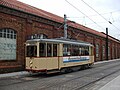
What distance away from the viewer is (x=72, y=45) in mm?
22953

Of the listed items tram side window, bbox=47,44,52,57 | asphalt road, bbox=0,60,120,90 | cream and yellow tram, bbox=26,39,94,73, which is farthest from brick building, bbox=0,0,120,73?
tram side window, bbox=47,44,52,57

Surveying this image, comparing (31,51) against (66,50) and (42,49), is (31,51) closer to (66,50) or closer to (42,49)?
(42,49)

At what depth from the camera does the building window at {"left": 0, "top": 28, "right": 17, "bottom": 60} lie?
69.3 ft

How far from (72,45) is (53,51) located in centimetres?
367

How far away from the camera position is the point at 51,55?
19.4m

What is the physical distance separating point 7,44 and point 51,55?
15.4 feet

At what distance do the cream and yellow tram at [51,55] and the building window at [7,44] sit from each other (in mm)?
Answer: 2858

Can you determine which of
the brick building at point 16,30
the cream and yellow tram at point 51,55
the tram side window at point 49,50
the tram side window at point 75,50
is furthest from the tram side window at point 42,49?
the tram side window at point 75,50

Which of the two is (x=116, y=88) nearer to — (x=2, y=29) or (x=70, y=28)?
(x=2, y=29)

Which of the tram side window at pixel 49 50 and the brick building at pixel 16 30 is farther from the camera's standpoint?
the brick building at pixel 16 30

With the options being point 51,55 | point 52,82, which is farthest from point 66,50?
point 52,82

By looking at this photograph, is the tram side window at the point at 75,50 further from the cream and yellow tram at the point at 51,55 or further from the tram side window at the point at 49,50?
the tram side window at the point at 49,50

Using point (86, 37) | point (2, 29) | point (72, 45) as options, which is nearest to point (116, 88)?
point (72, 45)

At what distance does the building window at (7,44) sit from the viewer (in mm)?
21109
